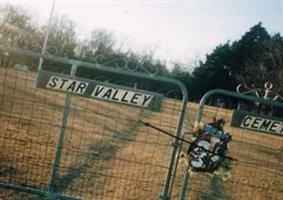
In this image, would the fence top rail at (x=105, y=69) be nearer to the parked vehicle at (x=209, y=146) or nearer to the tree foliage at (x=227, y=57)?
the parked vehicle at (x=209, y=146)

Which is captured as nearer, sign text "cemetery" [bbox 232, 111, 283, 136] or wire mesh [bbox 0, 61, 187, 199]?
sign text "cemetery" [bbox 232, 111, 283, 136]

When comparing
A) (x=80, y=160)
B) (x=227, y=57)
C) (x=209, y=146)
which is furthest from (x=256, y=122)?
(x=227, y=57)

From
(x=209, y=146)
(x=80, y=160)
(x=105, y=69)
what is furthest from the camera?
(x=80, y=160)

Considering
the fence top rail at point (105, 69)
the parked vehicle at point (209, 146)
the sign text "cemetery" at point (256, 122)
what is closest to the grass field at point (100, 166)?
the parked vehicle at point (209, 146)

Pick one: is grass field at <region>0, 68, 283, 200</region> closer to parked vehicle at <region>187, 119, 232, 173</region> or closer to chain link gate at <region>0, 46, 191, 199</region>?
chain link gate at <region>0, 46, 191, 199</region>

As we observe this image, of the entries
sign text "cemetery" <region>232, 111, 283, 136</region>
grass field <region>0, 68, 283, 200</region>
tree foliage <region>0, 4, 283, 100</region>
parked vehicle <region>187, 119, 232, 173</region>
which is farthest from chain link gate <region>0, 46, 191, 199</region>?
tree foliage <region>0, 4, 283, 100</region>

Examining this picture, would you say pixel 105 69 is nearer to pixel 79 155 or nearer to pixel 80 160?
pixel 80 160

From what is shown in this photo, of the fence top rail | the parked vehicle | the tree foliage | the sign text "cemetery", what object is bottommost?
the parked vehicle

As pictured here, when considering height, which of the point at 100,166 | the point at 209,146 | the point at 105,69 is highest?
the point at 105,69

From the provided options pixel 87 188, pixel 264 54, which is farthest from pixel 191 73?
pixel 87 188

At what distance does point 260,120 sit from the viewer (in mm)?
7453

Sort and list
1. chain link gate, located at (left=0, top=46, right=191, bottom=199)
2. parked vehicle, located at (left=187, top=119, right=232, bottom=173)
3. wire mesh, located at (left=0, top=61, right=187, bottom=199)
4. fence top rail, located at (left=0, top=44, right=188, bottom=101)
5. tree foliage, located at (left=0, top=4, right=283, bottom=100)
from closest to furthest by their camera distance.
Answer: fence top rail, located at (left=0, top=44, right=188, bottom=101), chain link gate, located at (left=0, top=46, right=191, bottom=199), parked vehicle, located at (left=187, top=119, right=232, bottom=173), wire mesh, located at (left=0, top=61, right=187, bottom=199), tree foliage, located at (left=0, top=4, right=283, bottom=100)

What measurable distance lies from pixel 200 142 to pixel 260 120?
0.83m

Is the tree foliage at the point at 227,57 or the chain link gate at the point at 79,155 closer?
the chain link gate at the point at 79,155
